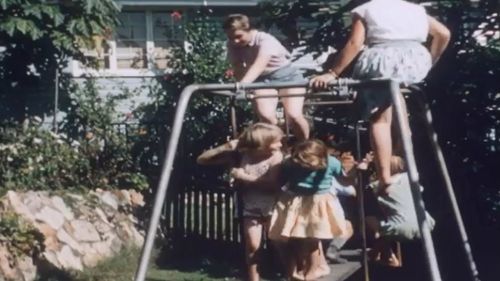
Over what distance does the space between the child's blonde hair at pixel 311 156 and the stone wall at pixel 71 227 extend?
13.0 feet

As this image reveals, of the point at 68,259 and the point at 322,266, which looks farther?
the point at 68,259

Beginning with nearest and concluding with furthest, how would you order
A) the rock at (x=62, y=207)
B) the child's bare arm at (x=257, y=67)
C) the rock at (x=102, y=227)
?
the child's bare arm at (x=257, y=67), the rock at (x=62, y=207), the rock at (x=102, y=227)

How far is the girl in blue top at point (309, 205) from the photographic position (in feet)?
22.1

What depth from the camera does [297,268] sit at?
709 centimetres

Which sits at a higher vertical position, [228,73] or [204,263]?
[228,73]

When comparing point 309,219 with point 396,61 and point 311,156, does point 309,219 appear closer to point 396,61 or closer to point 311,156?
point 311,156

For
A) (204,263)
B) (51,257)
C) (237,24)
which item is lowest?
(204,263)

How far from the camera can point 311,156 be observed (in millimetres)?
6691

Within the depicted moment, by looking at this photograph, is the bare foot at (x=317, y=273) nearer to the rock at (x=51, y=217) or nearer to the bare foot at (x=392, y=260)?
the bare foot at (x=392, y=260)

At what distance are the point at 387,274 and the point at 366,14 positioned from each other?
13.9 feet

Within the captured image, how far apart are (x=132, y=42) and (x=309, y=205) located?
40.3 feet

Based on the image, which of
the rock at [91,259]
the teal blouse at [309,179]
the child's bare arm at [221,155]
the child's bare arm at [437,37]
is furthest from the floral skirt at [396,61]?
the rock at [91,259]

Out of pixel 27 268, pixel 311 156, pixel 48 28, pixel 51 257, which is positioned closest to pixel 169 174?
pixel 311 156

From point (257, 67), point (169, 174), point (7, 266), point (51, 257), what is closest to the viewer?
point (169, 174)
